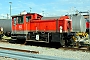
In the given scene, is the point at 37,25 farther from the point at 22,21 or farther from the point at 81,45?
the point at 81,45

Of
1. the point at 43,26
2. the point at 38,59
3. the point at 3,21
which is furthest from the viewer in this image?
the point at 3,21

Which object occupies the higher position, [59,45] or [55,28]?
[55,28]

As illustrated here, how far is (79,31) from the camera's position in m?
18.2

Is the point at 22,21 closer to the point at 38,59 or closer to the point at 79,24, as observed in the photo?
the point at 79,24

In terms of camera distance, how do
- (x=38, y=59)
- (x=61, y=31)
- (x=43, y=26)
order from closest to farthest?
(x=38, y=59), (x=61, y=31), (x=43, y=26)

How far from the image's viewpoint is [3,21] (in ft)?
80.5

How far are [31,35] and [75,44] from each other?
424 centimetres

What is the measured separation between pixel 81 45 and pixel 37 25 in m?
4.48

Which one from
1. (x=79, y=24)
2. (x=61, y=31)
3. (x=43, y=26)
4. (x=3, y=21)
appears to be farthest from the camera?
(x=3, y=21)

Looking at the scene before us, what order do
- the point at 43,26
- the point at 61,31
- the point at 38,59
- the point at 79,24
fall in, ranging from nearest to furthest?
the point at 38,59, the point at 61,31, the point at 43,26, the point at 79,24

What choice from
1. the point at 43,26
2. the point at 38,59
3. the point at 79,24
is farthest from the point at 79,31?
the point at 38,59

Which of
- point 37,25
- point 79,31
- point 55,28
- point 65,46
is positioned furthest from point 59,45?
point 79,31

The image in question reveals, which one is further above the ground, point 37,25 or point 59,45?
point 37,25

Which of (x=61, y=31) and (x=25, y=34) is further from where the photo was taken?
(x=25, y=34)
